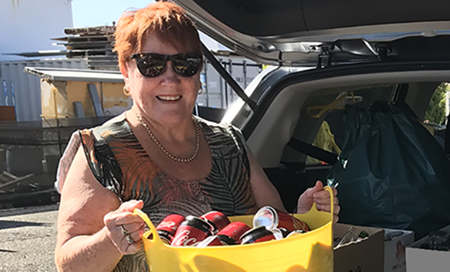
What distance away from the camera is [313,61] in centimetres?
228

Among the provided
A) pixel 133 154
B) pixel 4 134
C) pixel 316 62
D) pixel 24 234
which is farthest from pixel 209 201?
pixel 4 134

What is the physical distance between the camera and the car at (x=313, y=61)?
1773 mm

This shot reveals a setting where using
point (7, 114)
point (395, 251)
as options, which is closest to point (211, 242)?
point (395, 251)

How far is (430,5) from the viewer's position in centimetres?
160

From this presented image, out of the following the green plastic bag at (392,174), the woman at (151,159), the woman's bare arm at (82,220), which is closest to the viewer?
the woman's bare arm at (82,220)

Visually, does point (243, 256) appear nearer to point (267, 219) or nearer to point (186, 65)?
point (267, 219)

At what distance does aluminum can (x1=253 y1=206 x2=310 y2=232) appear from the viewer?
3.65ft

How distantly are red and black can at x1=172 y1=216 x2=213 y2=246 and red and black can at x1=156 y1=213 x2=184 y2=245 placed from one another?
0.02 meters

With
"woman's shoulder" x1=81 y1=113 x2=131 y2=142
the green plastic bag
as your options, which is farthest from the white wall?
"woman's shoulder" x1=81 y1=113 x2=131 y2=142

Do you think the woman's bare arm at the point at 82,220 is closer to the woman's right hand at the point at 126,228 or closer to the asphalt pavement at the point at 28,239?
the woman's right hand at the point at 126,228

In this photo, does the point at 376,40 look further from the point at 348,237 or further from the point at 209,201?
the point at 209,201

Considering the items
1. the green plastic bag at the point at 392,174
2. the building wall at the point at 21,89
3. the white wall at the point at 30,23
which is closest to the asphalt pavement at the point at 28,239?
the green plastic bag at the point at 392,174

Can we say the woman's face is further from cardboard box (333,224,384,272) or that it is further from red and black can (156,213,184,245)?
cardboard box (333,224,384,272)

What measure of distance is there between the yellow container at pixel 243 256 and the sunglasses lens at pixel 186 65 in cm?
51
